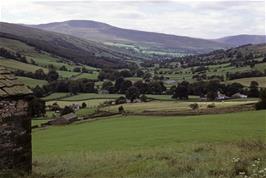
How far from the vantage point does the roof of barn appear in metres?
17.3

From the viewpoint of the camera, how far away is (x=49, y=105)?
3649 inches

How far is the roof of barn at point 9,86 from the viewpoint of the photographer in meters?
17.3

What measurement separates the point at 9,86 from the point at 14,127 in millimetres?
1555

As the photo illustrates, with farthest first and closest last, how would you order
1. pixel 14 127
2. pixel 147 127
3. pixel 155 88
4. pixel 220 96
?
pixel 155 88 → pixel 220 96 → pixel 147 127 → pixel 14 127

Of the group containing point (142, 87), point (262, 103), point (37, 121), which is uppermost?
point (262, 103)

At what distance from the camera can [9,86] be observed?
17.7m

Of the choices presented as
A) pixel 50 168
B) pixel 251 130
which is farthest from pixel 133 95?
pixel 50 168

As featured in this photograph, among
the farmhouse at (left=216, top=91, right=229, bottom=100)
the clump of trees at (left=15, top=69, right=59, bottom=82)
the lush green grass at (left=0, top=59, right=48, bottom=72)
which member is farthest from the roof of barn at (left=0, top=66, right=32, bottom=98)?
the lush green grass at (left=0, top=59, right=48, bottom=72)

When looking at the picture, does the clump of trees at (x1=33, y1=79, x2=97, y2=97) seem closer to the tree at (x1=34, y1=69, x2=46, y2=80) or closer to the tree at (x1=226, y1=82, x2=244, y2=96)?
the tree at (x1=34, y1=69, x2=46, y2=80)

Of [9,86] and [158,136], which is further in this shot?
[158,136]

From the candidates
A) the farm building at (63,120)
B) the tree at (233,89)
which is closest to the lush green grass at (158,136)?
the farm building at (63,120)

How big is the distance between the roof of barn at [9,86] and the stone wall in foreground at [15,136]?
0.29 m

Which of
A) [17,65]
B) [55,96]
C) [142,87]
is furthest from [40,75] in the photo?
[142,87]

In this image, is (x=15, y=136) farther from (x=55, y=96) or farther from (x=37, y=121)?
(x=55, y=96)
